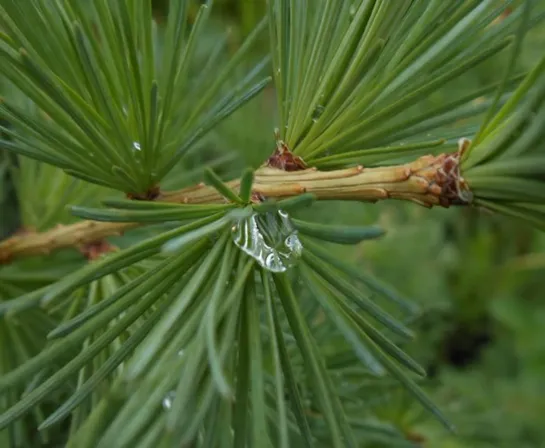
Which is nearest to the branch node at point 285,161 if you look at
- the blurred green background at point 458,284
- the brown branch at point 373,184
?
the brown branch at point 373,184

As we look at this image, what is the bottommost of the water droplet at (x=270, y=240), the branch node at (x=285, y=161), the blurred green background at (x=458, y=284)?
the blurred green background at (x=458, y=284)

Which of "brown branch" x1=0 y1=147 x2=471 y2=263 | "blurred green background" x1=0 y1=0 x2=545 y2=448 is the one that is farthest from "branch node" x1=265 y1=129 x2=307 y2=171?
"blurred green background" x1=0 y1=0 x2=545 y2=448

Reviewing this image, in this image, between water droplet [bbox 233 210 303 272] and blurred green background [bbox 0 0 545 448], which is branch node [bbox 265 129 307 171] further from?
blurred green background [bbox 0 0 545 448]

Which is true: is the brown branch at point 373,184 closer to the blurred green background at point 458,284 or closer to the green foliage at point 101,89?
the green foliage at point 101,89

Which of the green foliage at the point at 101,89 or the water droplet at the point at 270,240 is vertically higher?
the green foliage at the point at 101,89

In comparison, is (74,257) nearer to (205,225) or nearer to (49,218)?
(49,218)

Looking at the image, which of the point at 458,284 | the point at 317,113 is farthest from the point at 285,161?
the point at 458,284

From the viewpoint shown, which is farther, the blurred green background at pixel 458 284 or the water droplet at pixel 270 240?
the blurred green background at pixel 458 284
